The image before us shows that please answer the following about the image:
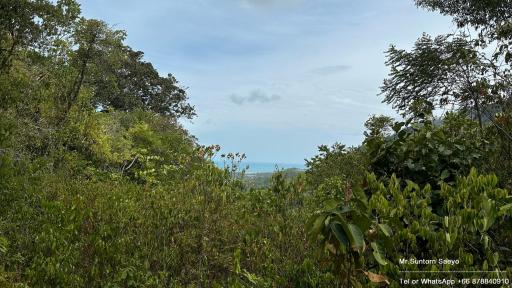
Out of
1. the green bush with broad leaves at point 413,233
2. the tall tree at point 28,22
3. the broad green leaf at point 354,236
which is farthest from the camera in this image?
the tall tree at point 28,22

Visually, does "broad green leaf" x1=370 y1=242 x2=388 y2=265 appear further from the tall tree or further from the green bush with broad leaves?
the tall tree

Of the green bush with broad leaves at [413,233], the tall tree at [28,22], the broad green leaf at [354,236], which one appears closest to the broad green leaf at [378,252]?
the green bush with broad leaves at [413,233]

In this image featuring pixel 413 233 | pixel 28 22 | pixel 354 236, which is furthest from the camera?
pixel 28 22

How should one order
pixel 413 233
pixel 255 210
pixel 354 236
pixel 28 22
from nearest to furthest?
pixel 354 236
pixel 413 233
pixel 255 210
pixel 28 22

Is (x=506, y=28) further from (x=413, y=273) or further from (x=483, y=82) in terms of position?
(x=413, y=273)

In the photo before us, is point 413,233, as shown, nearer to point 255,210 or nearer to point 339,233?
point 339,233

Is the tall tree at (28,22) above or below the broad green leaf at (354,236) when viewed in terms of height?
above

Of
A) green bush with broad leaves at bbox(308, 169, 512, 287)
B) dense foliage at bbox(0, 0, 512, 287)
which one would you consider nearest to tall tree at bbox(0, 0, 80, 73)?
dense foliage at bbox(0, 0, 512, 287)

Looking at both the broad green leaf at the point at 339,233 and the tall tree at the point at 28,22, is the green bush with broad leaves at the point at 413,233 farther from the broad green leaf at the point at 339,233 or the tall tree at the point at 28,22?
the tall tree at the point at 28,22

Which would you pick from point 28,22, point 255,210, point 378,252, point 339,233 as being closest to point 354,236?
point 339,233

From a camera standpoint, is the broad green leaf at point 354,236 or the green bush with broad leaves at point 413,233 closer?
the broad green leaf at point 354,236

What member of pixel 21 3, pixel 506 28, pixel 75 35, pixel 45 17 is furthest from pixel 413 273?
pixel 75 35

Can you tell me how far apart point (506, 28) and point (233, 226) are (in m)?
6.12

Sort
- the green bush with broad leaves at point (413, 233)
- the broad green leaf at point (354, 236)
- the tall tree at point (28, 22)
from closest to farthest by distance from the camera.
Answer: the broad green leaf at point (354, 236) → the green bush with broad leaves at point (413, 233) → the tall tree at point (28, 22)
